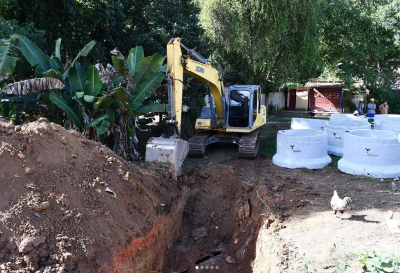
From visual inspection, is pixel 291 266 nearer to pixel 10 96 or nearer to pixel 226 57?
pixel 10 96

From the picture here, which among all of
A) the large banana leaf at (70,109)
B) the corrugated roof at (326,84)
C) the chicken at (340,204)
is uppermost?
the corrugated roof at (326,84)

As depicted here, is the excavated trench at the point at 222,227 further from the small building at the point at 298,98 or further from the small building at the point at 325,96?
the small building at the point at 298,98

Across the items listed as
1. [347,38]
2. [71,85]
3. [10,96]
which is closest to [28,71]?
[10,96]

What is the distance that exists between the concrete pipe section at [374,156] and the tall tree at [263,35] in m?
12.0

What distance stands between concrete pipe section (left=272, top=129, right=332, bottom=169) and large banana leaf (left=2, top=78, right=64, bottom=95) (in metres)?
6.22

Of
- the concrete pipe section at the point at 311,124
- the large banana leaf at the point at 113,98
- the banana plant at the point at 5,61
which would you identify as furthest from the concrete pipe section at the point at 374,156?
the banana plant at the point at 5,61

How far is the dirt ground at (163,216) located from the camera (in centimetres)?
511

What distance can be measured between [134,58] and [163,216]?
185 inches

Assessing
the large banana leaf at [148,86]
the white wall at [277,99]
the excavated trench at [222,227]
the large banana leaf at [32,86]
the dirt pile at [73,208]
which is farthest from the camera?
the white wall at [277,99]

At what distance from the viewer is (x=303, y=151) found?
9695 mm

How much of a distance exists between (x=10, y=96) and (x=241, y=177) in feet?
21.2

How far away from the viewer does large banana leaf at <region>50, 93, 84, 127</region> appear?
8.32 meters

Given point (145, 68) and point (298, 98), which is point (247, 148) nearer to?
point (145, 68)

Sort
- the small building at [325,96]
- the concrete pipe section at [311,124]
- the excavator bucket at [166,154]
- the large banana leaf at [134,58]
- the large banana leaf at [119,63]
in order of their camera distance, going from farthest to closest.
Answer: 1. the small building at [325,96]
2. the concrete pipe section at [311,124]
3. the large banana leaf at [134,58]
4. the large banana leaf at [119,63]
5. the excavator bucket at [166,154]
